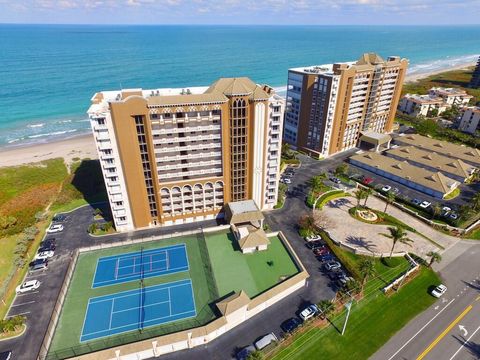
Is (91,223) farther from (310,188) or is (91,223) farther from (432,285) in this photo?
(432,285)

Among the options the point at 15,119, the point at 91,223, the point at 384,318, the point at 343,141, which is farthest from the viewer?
the point at 15,119

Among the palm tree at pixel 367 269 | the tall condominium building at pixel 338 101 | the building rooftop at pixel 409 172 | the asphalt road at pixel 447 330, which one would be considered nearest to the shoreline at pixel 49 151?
the tall condominium building at pixel 338 101

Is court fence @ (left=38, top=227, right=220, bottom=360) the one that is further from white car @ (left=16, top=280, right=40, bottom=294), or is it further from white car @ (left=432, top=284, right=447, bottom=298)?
white car @ (left=432, top=284, right=447, bottom=298)

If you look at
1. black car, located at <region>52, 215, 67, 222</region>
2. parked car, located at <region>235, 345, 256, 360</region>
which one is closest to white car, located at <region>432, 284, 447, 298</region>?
parked car, located at <region>235, 345, 256, 360</region>

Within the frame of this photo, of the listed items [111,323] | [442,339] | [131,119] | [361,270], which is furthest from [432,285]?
[131,119]

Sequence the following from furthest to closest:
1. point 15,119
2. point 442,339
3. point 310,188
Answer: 1. point 15,119
2. point 310,188
3. point 442,339

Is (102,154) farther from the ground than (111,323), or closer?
farther from the ground
